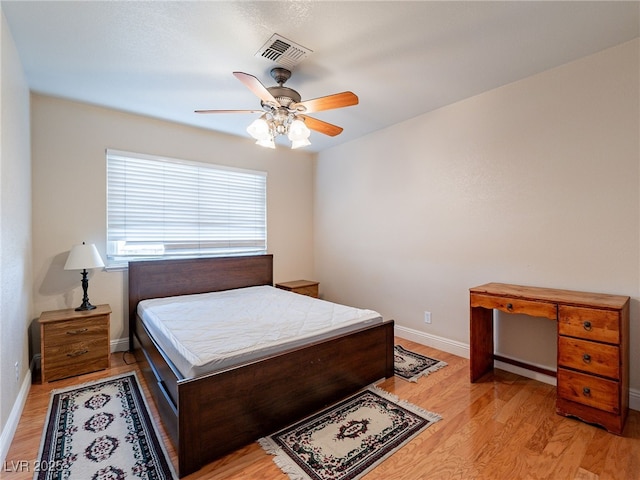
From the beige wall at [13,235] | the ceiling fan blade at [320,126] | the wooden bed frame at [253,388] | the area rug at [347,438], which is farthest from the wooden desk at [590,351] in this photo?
the beige wall at [13,235]

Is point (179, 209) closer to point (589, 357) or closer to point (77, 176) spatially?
point (77, 176)

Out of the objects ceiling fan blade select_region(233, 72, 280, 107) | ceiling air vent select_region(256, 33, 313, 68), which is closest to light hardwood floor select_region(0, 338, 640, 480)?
ceiling fan blade select_region(233, 72, 280, 107)

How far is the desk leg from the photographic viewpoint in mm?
2582

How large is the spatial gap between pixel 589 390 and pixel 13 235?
395 cm

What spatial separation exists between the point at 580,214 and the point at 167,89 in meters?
3.64

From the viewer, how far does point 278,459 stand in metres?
1.69

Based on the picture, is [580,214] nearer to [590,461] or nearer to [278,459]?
[590,461]

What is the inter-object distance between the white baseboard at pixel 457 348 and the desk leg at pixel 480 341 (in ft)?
0.69

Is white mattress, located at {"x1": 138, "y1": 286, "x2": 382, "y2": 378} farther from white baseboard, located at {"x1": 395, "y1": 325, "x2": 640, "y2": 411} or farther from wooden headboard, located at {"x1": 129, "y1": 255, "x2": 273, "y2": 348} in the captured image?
white baseboard, located at {"x1": 395, "y1": 325, "x2": 640, "y2": 411}

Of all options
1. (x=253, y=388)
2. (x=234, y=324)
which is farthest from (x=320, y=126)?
(x=253, y=388)

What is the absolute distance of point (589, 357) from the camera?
6.40 ft

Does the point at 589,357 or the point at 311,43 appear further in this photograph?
the point at 311,43

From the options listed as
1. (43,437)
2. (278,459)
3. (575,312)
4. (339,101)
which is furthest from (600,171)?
(43,437)

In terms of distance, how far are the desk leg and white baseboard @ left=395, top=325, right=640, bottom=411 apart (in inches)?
8.2
